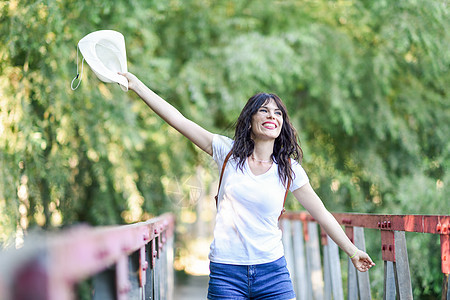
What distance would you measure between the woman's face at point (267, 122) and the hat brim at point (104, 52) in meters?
0.64

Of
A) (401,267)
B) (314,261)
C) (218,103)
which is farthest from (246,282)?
(218,103)

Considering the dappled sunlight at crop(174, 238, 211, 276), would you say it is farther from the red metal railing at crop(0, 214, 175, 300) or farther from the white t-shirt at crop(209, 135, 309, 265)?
the red metal railing at crop(0, 214, 175, 300)

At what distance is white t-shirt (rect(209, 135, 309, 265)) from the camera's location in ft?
6.89

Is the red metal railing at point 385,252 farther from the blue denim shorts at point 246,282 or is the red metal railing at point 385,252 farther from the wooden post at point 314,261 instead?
the blue denim shorts at point 246,282

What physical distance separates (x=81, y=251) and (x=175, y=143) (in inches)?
214

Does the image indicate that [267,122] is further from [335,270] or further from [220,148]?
[335,270]

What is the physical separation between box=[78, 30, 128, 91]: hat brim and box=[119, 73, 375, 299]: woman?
0.13 metres

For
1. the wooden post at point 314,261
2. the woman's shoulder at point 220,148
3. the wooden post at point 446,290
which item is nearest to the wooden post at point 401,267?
the wooden post at point 446,290

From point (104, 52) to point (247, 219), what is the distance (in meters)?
1.11

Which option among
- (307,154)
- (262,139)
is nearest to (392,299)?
(262,139)

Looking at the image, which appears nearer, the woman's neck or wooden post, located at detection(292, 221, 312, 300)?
the woman's neck

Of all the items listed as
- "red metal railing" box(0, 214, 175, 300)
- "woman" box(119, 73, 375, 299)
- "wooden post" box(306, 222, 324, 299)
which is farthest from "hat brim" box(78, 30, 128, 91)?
"wooden post" box(306, 222, 324, 299)

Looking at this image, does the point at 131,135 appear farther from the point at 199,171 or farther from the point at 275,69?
the point at 199,171

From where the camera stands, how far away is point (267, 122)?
7.63ft
